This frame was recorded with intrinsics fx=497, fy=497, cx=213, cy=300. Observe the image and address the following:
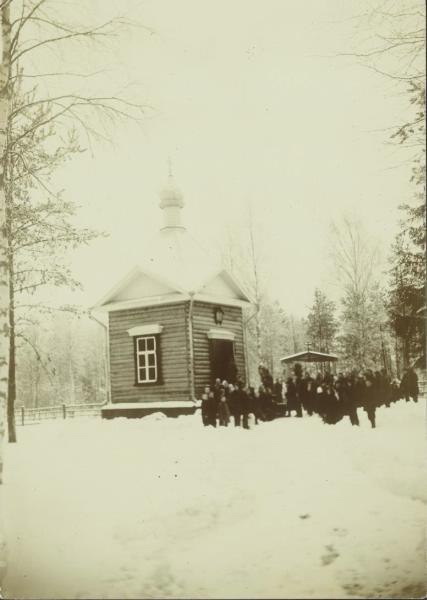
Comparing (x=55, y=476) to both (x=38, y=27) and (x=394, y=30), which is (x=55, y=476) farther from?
(x=394, y=30)

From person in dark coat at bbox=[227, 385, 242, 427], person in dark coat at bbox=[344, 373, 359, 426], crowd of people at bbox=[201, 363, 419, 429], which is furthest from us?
person in dark coat at bbox=[227, 385, 242, 427]

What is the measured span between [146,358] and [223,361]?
73.4 inches

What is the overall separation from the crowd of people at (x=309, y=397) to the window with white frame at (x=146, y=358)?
4.84ft

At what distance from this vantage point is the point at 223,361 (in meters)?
12.1

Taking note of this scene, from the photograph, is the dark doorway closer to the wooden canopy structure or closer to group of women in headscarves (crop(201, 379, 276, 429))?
group of women in headscarves (crop(201, 379, 276, 429))

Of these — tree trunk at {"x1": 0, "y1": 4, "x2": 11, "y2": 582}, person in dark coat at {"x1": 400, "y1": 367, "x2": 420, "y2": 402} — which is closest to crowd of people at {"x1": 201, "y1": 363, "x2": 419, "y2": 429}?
person in dark coat at {"x1": 400, "y1": 367, "x2": 420, "y2": 402}

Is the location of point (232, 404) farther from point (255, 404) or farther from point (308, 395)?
point (308, 395)

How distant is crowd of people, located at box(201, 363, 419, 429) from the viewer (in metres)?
7.13

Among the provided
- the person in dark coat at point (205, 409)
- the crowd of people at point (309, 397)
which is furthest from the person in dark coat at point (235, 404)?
the person in dark coat at point (205, 409)

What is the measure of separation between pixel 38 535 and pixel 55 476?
0.76 metres

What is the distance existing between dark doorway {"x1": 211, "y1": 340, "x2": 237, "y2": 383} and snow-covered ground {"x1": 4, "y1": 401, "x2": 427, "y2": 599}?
20.7 feet

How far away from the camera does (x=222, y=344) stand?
39.5 feet

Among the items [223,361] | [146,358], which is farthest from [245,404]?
[146,358]

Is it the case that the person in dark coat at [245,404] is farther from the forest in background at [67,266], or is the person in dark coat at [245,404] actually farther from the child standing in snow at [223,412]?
the forest in background at [67,266]
